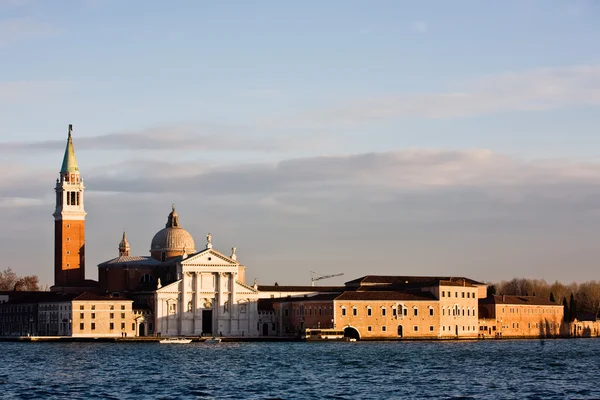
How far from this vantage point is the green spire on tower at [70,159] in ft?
390

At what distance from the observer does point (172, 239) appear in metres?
121

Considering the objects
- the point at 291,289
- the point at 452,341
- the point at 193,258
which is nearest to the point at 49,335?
the point at 193,258

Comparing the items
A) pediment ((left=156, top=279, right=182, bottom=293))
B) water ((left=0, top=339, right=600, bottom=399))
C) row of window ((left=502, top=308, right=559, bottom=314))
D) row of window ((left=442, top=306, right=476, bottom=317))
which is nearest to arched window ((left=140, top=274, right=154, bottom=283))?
pediment ((left=156, top=279, right=182, bottom=293))

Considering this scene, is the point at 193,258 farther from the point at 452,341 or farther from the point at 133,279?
the point at 452,341

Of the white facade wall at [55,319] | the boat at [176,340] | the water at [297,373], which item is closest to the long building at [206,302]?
the white facade wall at [55,319]

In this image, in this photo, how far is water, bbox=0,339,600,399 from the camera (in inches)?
1948

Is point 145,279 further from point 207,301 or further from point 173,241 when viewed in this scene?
point 207,301

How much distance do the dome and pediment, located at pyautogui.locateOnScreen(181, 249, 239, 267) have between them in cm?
780

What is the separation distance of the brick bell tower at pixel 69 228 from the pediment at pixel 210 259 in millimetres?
12845

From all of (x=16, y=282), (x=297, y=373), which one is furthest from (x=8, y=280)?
(x=297, y=373)

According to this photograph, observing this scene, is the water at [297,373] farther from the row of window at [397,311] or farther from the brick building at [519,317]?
the brick building at [519,317]

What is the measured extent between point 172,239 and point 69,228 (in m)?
9.81

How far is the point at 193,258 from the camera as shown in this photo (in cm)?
11144

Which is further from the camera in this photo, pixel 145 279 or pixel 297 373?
pixel 145 279
